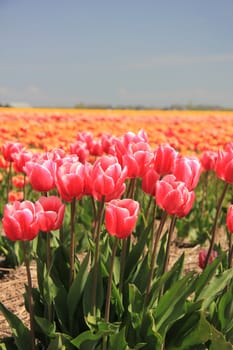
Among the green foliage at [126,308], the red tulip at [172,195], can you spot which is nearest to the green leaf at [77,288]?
the green foliage at [126,308]

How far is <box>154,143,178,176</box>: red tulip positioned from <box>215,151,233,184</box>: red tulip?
256 mm

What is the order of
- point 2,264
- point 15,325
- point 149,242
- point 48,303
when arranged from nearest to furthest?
1. point 48,303
2. point 15,325
3. point 149,242
4. point 2,264

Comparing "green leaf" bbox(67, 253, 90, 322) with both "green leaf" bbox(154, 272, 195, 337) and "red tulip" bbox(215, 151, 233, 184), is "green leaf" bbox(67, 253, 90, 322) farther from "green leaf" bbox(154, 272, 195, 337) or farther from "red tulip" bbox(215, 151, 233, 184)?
"red tulip" bbox(215, 151, 233, 184)

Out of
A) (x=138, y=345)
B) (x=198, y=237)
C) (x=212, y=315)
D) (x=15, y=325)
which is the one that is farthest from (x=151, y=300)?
(x=198, y=237)

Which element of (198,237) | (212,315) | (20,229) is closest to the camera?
(20,229)

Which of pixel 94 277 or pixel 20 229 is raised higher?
pixel 20 229

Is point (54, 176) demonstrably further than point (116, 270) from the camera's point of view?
No

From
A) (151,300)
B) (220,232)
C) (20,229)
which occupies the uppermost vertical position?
(20,229)

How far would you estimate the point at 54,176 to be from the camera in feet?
8.82

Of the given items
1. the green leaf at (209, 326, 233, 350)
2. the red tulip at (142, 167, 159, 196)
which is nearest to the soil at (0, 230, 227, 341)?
the red tulip at (142, 167, 159, 196)

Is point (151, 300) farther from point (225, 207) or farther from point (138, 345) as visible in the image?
point (225, 207)

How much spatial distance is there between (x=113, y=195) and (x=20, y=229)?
0.44m

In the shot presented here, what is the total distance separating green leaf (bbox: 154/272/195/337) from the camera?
2.62 m

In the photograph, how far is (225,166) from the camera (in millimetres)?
2895
